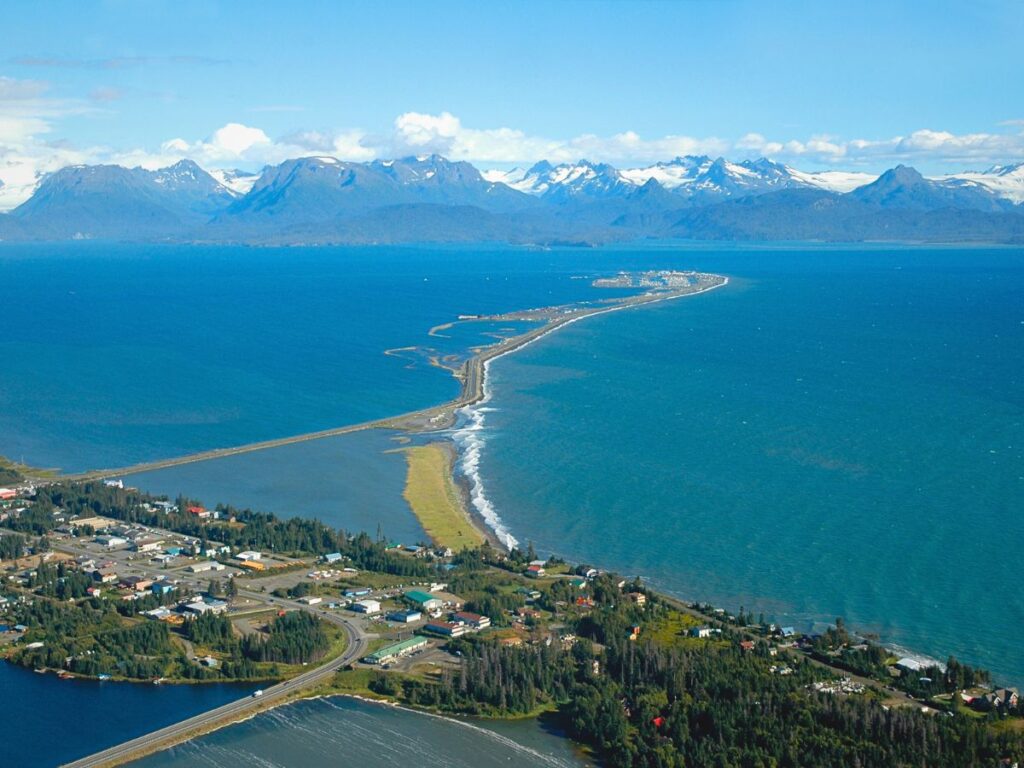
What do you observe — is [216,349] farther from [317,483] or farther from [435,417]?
[317,483]

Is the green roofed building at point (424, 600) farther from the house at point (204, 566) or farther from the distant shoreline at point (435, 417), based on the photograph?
the distant shoreline at point (435, 417)

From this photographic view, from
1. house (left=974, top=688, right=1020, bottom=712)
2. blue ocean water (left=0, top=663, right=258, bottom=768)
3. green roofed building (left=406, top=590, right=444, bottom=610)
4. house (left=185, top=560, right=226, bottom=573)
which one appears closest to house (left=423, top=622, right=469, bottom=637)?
green roofed building (left=406, top=590, right=444, bottom=610)

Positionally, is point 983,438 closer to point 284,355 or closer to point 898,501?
point 898,501

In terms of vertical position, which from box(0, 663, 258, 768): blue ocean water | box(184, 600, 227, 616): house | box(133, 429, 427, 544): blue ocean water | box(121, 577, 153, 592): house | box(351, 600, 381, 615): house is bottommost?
box(0, 663, 258, 768): blue ocean water

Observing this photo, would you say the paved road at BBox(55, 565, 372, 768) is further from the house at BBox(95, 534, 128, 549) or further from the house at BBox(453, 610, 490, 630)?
the house at BBox(95, 534, 128, 549)

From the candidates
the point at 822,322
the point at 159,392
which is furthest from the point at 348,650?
the point at 822,322

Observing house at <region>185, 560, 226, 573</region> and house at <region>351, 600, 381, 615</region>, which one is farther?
house at <region>185, 560, 226, 573</region>
